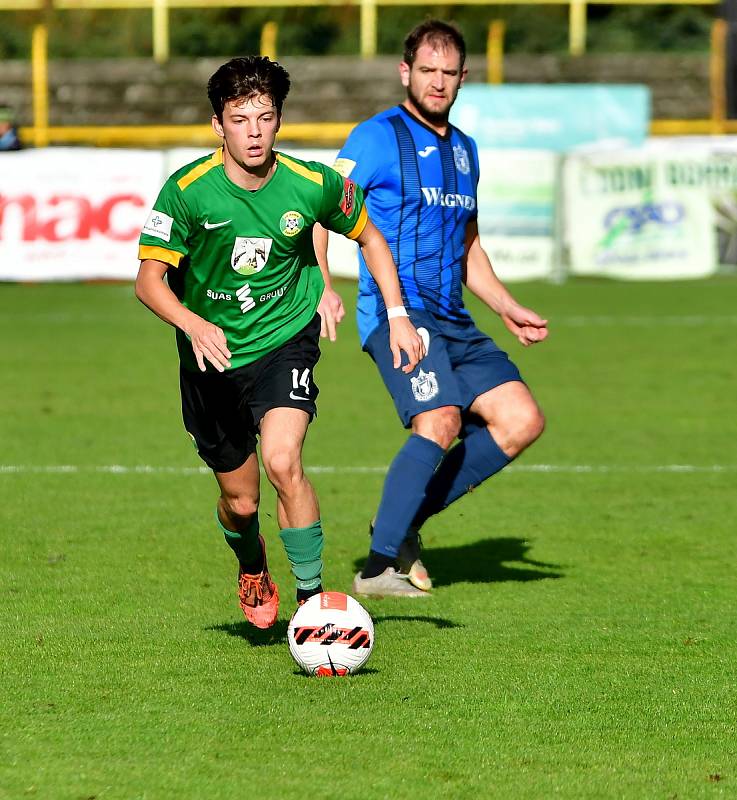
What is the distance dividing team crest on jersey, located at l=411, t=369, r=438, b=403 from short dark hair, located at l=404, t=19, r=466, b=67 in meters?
1.28

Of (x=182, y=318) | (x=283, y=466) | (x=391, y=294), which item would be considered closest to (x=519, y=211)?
(x=391, y=294)

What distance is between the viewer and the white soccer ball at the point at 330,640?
4.95 meters

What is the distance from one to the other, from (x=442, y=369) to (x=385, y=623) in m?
1.11

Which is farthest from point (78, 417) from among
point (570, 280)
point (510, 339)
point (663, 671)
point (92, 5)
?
point (92, 5)

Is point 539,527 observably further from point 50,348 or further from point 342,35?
point 342,35

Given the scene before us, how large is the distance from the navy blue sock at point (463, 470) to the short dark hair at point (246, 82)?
1948mm

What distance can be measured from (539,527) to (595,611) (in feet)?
5.56

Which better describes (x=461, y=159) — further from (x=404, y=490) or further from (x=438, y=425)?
(x=404, y=490)

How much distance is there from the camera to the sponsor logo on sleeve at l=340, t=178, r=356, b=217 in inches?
212

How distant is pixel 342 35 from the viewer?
30.3 metres

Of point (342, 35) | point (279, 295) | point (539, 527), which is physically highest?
point (342, 35)

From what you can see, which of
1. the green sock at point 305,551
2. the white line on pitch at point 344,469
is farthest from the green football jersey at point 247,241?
the white line on pitch at point 344,469

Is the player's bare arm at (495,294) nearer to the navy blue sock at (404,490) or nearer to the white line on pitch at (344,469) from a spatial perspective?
the navy blue sock at (404,490)

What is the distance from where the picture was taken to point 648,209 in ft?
65.7
